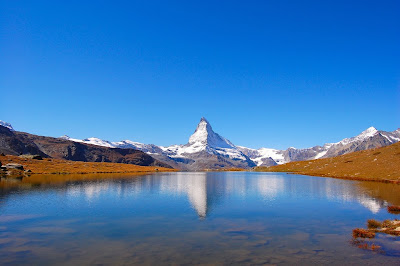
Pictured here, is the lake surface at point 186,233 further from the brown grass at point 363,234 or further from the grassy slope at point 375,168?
the grassy slope at point 375,168

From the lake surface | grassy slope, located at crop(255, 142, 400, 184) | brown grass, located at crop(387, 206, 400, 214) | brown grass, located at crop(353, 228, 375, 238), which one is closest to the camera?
the lake surface

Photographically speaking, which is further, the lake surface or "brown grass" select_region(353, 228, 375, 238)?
"brown grass" select_region(353, 228, 375, 238)

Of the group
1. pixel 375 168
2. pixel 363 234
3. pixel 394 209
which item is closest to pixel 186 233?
pixel 363 234

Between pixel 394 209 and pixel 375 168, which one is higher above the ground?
pixel 375 168

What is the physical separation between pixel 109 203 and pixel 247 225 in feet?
98.0

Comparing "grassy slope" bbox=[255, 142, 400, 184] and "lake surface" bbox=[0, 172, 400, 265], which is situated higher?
"grassy slope" bbox=[255, 142, 400, 184]

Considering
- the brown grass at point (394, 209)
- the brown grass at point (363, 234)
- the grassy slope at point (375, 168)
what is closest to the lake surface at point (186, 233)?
the brown grass at point (363, 234)

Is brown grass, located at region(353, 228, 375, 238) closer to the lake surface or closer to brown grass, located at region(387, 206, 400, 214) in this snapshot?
the lake surface

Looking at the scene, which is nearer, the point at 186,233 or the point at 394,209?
the point at 186,233

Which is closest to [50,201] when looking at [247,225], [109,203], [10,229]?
[109,203]

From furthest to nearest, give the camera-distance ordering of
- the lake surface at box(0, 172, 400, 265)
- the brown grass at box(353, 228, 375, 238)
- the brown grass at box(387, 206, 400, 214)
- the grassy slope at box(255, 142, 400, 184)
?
the grassy slope at box(255, 142, 400, 184), the brown grass at box(387, 206, 400, 214), the brown grass at box(353, 228, 375, 238), the lake surface at box(0, 172, 400, 265)

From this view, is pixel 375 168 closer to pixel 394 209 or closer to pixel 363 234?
pixel 394 209

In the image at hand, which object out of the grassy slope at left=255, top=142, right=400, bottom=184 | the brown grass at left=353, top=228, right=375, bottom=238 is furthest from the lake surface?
the grassy slope at left=255, top=142, right=400, bottom=184

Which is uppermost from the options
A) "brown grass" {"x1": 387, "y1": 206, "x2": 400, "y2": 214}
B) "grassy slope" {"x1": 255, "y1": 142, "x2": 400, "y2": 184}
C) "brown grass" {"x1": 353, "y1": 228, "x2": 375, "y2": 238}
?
"grassy slope" {"x1": 255, "y1": 142, "x2": 400, "y2": 184}
